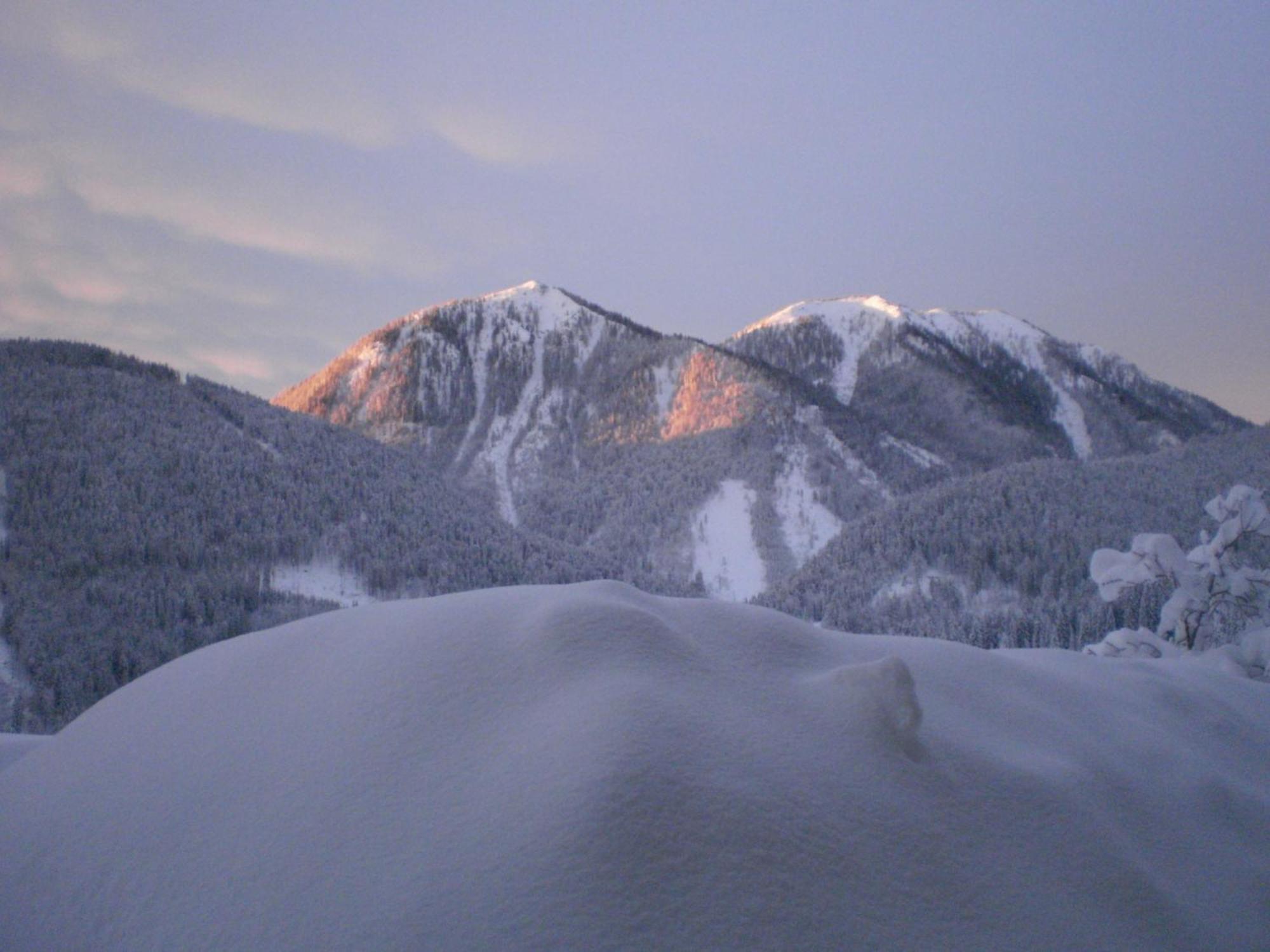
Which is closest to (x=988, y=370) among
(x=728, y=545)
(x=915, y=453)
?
(x=915, y=453)

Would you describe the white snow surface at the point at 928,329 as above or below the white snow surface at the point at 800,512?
above

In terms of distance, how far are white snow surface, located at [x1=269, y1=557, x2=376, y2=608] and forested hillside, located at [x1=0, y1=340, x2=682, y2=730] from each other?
0.71 meters

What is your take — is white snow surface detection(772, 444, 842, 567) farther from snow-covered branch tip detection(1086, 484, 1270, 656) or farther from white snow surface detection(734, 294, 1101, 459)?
snow-covered branch tip detection(1086, 484, 1270, 656)

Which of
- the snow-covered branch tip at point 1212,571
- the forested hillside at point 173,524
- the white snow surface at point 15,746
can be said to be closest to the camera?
the white snow surface at point 15,746

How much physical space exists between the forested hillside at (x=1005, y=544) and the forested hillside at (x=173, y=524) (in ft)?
77.0

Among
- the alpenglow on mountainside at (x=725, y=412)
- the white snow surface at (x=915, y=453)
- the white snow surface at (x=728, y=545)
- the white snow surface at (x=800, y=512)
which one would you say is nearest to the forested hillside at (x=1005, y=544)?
the white snow surface at (x=728, y=545)

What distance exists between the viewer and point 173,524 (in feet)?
185

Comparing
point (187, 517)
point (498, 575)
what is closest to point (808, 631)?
point (498, 575)

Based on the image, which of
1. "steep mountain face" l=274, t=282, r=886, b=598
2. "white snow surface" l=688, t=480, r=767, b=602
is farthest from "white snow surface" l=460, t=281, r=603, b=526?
"white snow surface" l=688, t=480, r=767, b=602

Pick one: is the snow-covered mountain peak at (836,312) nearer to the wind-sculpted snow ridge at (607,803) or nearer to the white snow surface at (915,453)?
the white snow surface at (915,453)

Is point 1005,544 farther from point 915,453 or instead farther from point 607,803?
point 915,453

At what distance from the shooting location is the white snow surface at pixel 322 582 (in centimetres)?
5516

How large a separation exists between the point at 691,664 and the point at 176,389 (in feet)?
306

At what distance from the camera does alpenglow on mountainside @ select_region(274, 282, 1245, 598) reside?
11019 centimetres
